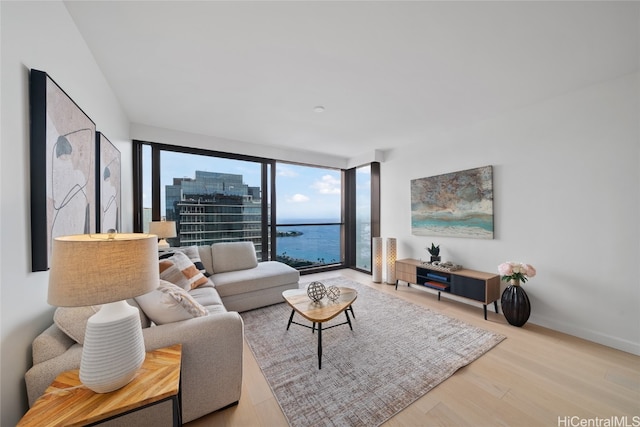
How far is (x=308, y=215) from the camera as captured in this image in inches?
197

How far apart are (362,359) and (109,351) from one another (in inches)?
68.5

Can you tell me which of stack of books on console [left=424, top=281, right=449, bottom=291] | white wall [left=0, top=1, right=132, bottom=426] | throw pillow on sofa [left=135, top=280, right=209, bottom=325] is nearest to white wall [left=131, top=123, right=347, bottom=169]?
white wall [left=0, top=1, right=132, bottom=426]

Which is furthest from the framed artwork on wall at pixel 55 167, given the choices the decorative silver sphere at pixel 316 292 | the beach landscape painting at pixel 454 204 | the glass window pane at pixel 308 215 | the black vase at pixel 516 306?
the beach landscape painting at pixel 454 204

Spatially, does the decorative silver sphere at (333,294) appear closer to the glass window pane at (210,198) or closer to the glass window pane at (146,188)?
the glass window pane at (210,198)

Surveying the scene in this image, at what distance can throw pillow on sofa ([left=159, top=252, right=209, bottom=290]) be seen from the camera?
2348 millimetres

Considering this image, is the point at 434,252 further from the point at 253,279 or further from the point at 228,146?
the point at 228,146

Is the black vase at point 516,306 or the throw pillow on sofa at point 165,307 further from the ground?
the throw pillow on sofa at point 165,307

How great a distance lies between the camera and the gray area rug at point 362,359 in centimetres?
152

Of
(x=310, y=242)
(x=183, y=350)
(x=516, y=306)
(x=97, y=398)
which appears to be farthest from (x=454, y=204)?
(x=97, y=398)

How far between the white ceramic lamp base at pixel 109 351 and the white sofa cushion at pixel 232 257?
2.41 meters

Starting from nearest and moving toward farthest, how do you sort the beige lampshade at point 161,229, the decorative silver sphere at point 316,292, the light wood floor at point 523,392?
the light wood floor at point 523,392 → the decorative silver sphere at point 316,292 → the beige lampshade at point 161,229

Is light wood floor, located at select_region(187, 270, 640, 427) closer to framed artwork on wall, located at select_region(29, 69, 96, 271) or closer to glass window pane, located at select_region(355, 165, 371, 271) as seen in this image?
framed artwork on wall, located at select_region(29, 69, 96, 271)

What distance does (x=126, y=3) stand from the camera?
1.38 m

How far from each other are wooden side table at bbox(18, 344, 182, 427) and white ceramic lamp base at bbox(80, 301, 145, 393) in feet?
0.17
